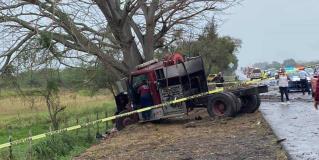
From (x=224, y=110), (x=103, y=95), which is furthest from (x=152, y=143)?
(x=103, y=95)

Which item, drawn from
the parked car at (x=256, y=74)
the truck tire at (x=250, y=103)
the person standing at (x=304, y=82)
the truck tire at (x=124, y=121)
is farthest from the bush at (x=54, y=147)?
the parked car at (x=256, y=74)

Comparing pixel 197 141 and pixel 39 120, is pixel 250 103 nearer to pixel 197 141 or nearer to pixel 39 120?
pixel 197 141

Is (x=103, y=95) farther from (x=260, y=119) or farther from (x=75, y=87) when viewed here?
(x=260, y=119)

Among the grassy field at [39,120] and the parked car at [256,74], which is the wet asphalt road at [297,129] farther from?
the parked car at [256,74]

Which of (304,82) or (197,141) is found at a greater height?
(304,82)

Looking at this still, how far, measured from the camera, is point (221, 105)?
63.8ft

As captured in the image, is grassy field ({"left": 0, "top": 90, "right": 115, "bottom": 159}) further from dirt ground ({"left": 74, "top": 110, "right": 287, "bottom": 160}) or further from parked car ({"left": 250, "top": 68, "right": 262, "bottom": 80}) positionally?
parked car ({"left": 250, "top": 68, "right": 262, "bottom": 80})

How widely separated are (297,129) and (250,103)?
251 inches

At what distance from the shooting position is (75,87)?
134ft

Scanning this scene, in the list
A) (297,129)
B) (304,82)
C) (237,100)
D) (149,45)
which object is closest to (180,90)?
(237,100)

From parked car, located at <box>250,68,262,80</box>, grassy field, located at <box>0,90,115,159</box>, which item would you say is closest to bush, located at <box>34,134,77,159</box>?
grassy field, located at <box>0,90,115,159</box>

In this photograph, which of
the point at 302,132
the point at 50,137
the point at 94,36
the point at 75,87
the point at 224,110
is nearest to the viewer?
the point at 302,132

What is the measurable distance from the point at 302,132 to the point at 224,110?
5.85m

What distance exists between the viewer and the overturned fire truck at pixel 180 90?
759 inches
